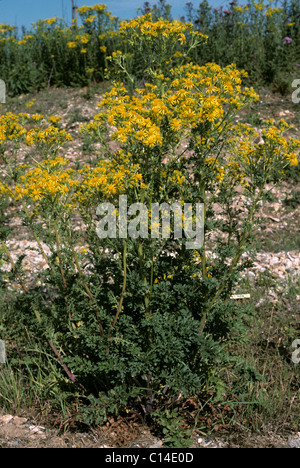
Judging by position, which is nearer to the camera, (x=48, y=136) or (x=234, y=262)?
(x=234, y=262)

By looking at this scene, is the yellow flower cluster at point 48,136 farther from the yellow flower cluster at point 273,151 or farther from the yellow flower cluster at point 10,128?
the yellow flower cluster at point 273,151

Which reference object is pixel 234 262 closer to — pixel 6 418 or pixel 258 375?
pixel 258 375

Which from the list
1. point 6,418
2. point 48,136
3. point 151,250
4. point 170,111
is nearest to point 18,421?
point 6,418

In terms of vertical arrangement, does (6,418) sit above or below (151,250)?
below

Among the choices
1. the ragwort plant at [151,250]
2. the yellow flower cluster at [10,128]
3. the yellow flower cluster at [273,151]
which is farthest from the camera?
the yellow flower cluster at [10,128]

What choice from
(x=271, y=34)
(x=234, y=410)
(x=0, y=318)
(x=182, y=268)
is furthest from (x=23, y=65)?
(x=234, y=410)

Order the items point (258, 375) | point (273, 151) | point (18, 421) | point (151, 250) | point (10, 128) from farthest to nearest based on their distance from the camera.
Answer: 1. point (10, 128)
2. point (18, 421)
3. point (258, 375)
4. point (273, 151)
5. point (151, 250)

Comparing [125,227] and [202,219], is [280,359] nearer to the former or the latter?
[202,219]

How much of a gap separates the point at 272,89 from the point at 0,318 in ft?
24.9

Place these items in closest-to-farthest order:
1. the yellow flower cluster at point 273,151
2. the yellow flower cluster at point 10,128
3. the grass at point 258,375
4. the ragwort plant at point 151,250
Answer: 1. the ragwort plant at point 151,250
2. the yellow flower cluster at point 273,151
3. the grass at point 258,375
4. the yellow flower cluster at point 10,128

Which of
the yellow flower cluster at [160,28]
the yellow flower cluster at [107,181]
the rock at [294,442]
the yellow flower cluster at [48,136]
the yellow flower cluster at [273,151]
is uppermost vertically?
the yellow flower cluster at [160,28]

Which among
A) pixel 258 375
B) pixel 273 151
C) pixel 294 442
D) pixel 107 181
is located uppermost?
pixel 273 151

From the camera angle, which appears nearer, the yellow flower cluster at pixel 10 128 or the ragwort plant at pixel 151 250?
the ragwort plant at pixel 151 250

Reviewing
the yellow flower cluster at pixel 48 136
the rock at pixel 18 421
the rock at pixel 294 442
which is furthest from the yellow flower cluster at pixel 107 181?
the rock at pixel 294 442
